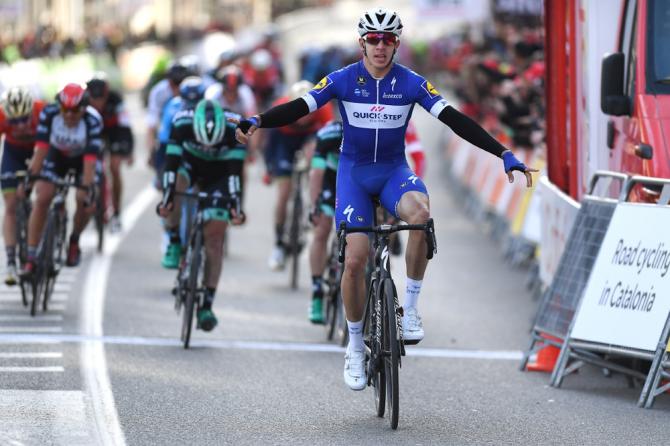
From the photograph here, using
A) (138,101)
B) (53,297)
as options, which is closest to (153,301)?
(53,297)

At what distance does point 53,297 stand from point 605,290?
5.36 metres

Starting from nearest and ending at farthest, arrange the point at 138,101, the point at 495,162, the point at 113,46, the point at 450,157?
1. the point at 495,162
2. the point at 450,157
3. the point at 138,101
4. the point at 113,46

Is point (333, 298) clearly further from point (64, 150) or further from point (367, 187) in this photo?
point (367, 187)

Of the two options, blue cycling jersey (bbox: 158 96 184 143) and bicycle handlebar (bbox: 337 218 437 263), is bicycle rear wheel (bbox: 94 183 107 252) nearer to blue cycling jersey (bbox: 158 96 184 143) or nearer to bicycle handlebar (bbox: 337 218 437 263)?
blue cycling jersey (bbox: 158 96 184 143)

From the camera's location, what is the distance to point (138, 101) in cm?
5203

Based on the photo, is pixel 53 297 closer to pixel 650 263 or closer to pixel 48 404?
pixel 48 404

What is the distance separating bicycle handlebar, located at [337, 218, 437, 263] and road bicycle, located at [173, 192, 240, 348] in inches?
108

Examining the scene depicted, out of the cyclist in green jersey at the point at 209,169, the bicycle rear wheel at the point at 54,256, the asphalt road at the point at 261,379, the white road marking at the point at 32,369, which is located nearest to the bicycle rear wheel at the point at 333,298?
the asphalt road at the point at 261,379

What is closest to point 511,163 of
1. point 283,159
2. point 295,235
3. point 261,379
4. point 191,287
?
point 261,379

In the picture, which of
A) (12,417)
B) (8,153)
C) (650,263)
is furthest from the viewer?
(8,153)

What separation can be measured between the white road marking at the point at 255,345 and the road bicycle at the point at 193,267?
191 millimetres

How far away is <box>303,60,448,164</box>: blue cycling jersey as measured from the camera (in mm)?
9703

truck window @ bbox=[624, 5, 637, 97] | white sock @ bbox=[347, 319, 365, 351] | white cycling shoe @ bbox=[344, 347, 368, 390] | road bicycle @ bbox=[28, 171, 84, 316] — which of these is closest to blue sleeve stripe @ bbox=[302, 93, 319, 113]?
white sock @ bbox=[347, 319, 365, 351]

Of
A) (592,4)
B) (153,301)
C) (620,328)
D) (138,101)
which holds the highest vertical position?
(592,4)
